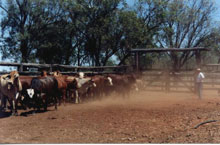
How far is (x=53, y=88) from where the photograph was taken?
905 centimetres

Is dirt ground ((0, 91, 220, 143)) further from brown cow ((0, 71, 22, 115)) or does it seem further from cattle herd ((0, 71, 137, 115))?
cattle herd ((0, 71, 137, 115))

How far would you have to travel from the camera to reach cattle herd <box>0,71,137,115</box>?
7.88 m

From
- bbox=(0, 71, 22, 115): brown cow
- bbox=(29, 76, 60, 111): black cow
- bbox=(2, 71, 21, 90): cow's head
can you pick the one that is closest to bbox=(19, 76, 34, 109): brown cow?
bbox=(29, 76, 60, 111): black cow

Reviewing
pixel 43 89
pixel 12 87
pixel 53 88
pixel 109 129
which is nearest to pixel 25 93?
pixel 43 89

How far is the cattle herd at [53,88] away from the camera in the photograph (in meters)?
7.88

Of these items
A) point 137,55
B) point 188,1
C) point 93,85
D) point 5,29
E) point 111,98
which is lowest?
point 111,98

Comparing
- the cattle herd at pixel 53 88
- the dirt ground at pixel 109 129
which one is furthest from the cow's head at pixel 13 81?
the dirt ground at pixel 109 129

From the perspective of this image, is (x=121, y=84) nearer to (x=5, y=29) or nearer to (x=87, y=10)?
(x=87, y=10)

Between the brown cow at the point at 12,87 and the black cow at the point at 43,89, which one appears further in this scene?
the black cow at the point at 43,89

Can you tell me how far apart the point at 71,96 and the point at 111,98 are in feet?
6.71

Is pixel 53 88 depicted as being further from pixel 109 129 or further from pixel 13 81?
pixel 109 129

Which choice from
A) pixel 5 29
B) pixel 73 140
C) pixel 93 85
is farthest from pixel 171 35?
pixel 73 140

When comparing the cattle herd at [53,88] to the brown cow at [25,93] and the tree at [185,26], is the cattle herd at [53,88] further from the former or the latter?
the tree at [185,26]

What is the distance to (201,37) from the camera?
1689 centimetres
